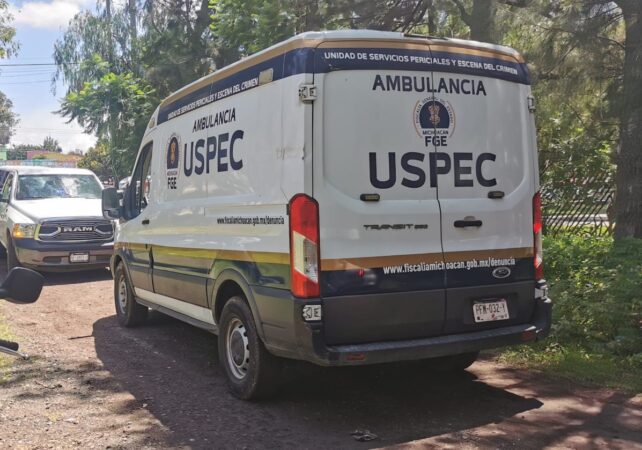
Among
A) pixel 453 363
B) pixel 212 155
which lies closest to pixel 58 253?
pixel 212 155

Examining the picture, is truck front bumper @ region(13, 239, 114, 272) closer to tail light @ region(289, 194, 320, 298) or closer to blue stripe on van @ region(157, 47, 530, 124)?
blue stripe on van @ region(157, 47, 530, 124)

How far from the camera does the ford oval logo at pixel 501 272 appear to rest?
4977 millimetres

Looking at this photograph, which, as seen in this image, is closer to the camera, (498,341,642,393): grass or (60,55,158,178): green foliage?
(498,341,642,393): grass

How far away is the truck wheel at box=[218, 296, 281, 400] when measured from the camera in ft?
16.3

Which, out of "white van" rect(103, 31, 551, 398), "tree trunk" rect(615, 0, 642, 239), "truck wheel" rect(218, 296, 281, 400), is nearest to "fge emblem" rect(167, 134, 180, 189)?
"white van" rect(103, 31, 551, 398)

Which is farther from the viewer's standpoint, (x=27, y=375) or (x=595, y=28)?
(x=595, y=28)

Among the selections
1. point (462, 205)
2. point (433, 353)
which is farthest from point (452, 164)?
point (433, 353)

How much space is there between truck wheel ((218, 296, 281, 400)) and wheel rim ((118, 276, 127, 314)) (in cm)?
309

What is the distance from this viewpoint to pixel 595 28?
27.9 feet

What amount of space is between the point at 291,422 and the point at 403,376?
58.1 inches

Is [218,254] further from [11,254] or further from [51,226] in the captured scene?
[11,254]

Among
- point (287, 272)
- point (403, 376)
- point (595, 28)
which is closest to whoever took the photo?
point (287, 272)

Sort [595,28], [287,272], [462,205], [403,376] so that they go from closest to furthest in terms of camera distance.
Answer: [287,272] < [462,205] < [403,376] < [595,28]

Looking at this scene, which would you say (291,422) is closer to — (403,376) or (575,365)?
(403,376)
